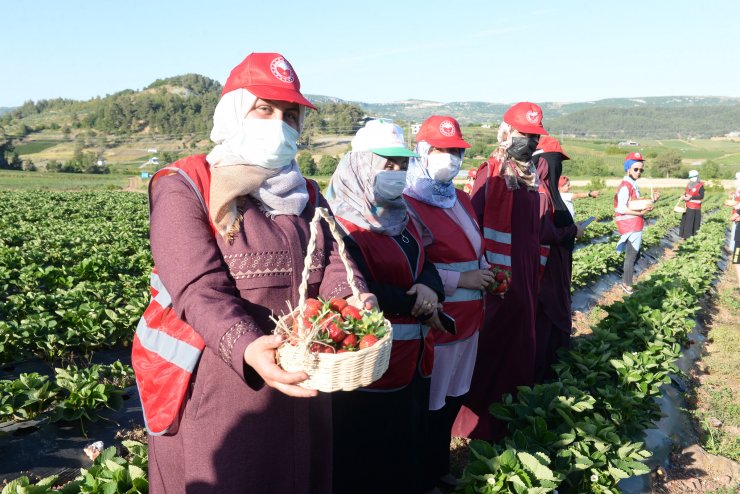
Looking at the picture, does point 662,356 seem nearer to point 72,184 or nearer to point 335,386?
point 335,386

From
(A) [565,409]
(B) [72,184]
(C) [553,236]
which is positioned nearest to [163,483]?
(A) [565,409]

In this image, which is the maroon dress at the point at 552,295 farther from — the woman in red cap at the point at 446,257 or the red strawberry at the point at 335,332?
the red strawberry at the point at 335,332

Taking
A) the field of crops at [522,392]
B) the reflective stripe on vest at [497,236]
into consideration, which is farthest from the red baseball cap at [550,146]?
the field of crops at [522,392]

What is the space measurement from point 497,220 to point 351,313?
2232mm

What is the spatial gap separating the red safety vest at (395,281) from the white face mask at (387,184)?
18cm

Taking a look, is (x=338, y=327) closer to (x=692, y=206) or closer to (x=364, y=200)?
(x=364, y=200)

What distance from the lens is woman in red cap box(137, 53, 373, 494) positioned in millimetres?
1577

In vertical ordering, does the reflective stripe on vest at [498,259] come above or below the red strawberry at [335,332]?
below

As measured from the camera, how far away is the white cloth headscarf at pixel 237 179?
5.37ft

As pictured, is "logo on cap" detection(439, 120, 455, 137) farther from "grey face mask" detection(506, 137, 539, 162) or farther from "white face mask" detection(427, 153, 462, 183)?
"grey face mask" detection(506, 137, 539, 162)

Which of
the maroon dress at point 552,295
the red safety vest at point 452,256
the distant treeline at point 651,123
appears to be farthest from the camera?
the distant treeline at point 651,123

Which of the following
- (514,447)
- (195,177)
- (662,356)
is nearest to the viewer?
(195,177)

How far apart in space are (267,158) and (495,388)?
105 inches

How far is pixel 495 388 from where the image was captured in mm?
3840
